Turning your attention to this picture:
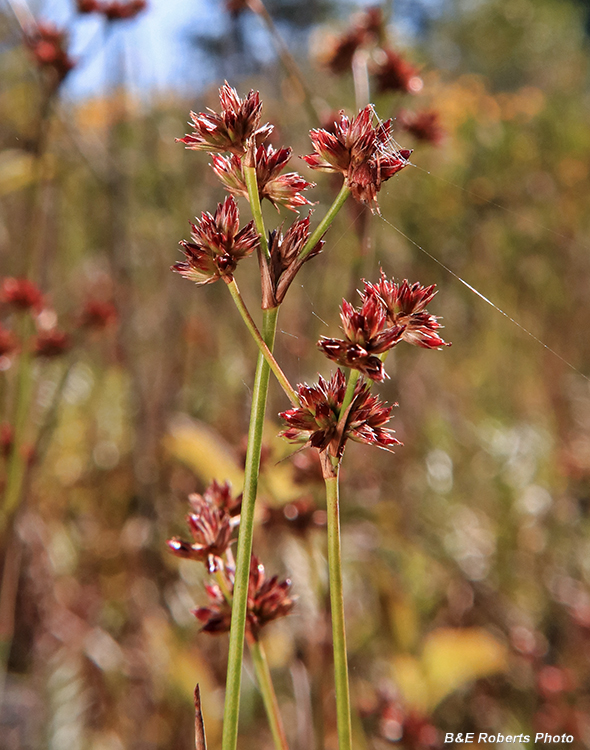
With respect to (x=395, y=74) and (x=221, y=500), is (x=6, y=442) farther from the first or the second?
(x=395, y=74)

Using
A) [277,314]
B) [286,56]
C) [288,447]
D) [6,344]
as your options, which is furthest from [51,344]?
[277,314]

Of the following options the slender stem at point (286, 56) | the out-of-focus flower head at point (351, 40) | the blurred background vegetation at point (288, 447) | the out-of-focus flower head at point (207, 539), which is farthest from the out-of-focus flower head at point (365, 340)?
the out-of-focus flower head at point (351, 40)

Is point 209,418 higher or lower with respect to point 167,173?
lower

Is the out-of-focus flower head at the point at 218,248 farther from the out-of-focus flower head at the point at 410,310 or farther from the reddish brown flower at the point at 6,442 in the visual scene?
the reddish brown flower at the point at 6,442

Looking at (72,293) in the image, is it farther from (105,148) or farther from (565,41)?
(565,41)

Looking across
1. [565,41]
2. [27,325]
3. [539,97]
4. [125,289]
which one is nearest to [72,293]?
[125,289]
